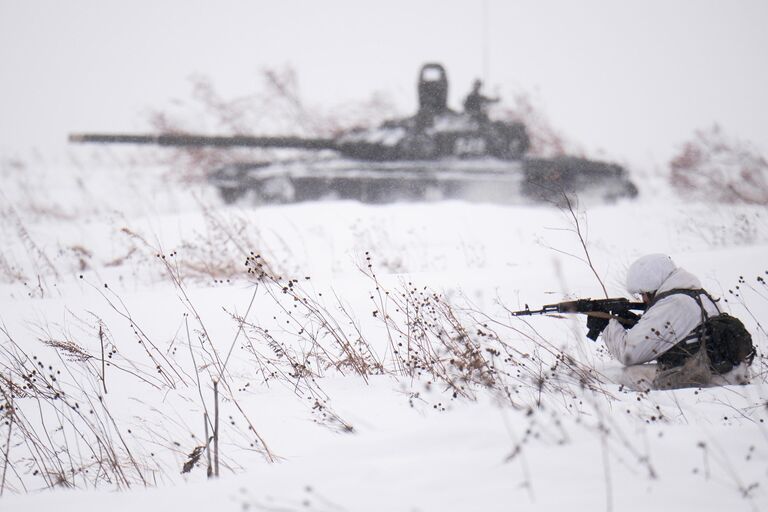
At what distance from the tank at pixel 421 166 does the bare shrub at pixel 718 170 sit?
1.54 m

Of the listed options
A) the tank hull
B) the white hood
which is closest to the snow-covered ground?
the white hood

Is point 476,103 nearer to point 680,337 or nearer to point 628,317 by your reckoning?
point 628,317

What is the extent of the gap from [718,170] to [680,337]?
9.56m

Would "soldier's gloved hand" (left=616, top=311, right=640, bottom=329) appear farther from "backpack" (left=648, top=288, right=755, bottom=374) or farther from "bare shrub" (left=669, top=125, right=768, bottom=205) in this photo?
"bare shrub" (left=669, top=125, right=768, bottom=205)

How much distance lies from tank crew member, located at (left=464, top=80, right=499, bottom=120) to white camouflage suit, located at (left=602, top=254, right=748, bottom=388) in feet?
26.1

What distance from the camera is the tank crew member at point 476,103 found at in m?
10.2

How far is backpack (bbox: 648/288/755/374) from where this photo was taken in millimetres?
2438

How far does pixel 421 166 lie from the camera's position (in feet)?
31.2

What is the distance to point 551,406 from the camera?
2.34m

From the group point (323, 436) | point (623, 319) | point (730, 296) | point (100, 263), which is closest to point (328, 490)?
point (323, 436)

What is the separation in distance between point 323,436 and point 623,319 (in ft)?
5.40

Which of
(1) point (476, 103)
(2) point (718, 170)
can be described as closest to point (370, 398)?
(1) point (476, 103)

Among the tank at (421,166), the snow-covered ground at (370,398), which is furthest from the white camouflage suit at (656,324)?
the tank at (421,166)

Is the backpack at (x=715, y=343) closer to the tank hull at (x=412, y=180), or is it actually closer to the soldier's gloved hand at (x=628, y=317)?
the soldier's gloved hand at (x=628, y=317)
